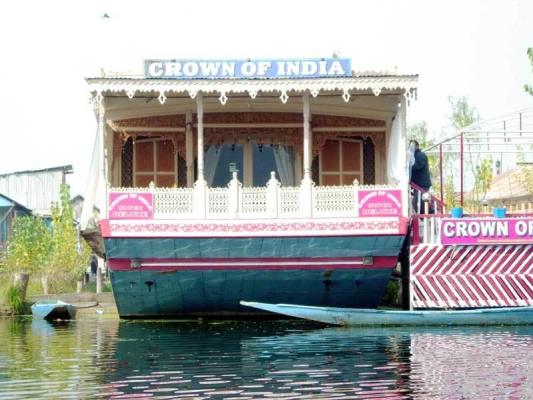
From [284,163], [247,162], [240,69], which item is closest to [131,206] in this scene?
[240,69]

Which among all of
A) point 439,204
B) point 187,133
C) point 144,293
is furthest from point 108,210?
point 439,204

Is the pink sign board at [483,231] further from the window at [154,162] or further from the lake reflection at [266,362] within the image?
the window at [154,162]

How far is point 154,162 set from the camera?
2558 centimetres

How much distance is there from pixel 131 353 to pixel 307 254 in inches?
222

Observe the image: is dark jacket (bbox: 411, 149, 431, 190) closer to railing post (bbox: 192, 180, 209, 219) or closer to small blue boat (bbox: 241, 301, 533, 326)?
small blue boat (bbox: 241, 301, 533, 326)

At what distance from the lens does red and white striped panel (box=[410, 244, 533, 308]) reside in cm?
2202

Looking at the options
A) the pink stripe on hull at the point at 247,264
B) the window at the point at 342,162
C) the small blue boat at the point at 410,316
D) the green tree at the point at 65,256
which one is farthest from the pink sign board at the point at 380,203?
the green tree at the point at 65,256

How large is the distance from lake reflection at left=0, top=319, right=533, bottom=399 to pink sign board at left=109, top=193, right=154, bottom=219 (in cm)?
225

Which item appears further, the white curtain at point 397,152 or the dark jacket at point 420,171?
the dark jacket at point 420,171

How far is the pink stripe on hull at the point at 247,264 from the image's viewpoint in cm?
2156

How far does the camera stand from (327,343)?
17.9 meters

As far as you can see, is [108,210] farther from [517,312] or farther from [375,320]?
[517,312]

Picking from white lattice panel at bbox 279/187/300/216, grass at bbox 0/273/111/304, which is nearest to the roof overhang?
white lattice panel at bbox 279/187/300/216

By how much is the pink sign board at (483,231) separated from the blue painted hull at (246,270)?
1.18m
